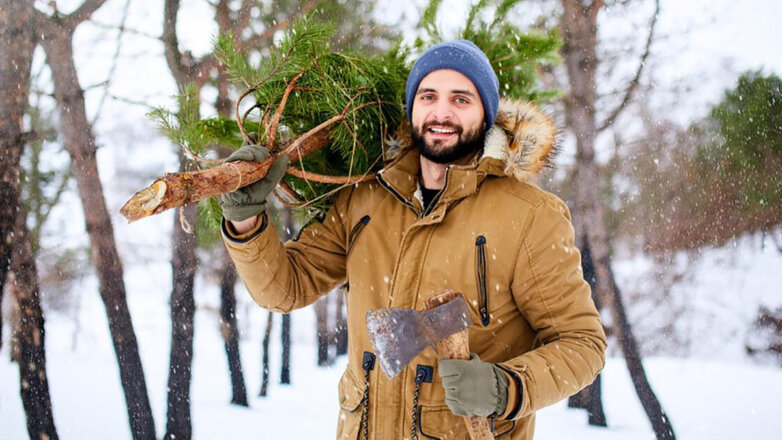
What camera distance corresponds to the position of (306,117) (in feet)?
7.07

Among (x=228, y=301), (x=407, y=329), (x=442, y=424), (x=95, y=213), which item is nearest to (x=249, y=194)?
(x=407, y=329)

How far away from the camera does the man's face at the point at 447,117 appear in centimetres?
196

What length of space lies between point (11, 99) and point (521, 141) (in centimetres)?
543

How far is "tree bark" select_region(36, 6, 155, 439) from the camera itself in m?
5.02

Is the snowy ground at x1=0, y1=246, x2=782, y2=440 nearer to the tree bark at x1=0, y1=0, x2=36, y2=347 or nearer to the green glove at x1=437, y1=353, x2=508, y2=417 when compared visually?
the tree bark at x1=0, y1=0, x2=36, y2=347

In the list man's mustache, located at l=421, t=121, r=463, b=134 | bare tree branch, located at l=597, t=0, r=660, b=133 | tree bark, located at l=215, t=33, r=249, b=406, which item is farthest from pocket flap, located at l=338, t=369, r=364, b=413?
bare tree branch, located at l=597, t=0, r=660, b=133

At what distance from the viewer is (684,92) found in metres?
7.77

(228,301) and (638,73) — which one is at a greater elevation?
(638,73)

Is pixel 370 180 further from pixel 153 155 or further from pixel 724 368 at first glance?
pixel 724 368

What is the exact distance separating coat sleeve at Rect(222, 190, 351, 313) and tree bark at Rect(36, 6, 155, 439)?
383cm

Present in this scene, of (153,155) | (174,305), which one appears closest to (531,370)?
(174,305)

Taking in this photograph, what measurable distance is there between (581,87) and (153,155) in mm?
8350

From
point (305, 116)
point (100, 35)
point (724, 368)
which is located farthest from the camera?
point (724, 368)

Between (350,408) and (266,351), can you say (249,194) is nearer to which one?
(350,408)
